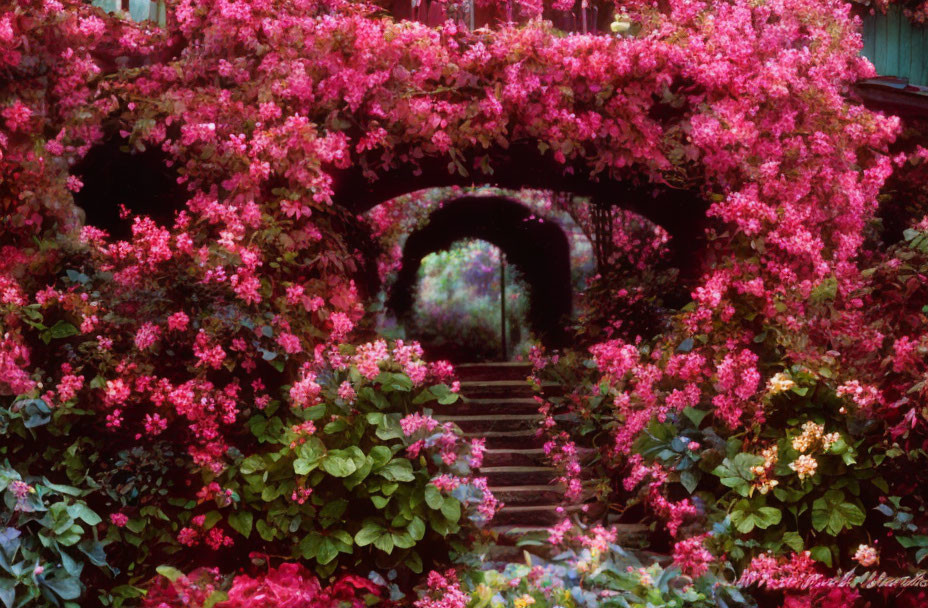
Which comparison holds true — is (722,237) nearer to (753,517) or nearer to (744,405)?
(744,405)

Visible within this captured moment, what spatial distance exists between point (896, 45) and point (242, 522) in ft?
21.7

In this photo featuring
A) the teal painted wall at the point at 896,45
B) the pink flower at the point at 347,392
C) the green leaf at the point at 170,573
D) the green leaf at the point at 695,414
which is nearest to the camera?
the green leaf at the point at 170,573

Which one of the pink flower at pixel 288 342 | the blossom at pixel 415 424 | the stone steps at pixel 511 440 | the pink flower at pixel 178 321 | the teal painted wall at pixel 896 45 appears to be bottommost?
the stone steps at pixel 511 440

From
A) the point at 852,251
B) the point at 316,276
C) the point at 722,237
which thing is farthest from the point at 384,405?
the point at 852,251

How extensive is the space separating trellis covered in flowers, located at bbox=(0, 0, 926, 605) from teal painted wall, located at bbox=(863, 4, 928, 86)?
1477 mm

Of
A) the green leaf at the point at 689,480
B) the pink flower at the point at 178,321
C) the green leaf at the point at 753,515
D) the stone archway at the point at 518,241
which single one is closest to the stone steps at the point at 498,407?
the stone archway at the point at 518,241

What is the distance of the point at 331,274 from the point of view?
19.2ft

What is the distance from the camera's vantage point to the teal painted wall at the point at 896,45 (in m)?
7.82

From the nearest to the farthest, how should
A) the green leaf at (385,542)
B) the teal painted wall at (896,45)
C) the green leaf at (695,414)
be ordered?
1. the green leaf at (385,542)
2. the green leaf at (695,414)
3. the teal painted wall at (896,45)

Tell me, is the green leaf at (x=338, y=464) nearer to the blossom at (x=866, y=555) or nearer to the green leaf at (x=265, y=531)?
the green leaf at (x=265, y=531)

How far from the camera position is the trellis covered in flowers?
5.18 metres

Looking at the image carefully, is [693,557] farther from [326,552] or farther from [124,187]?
[124,187]

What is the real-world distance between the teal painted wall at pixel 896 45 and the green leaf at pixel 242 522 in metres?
6.20

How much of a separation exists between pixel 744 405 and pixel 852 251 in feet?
4.12
